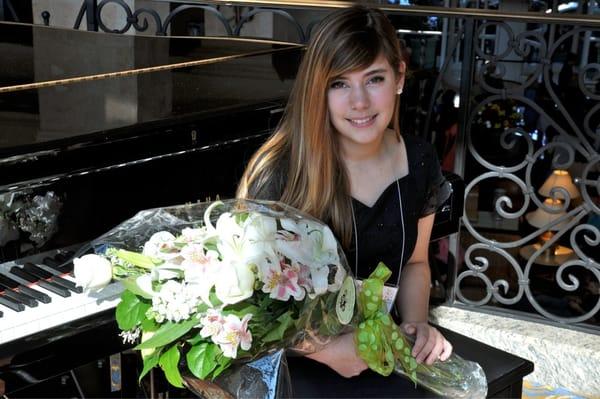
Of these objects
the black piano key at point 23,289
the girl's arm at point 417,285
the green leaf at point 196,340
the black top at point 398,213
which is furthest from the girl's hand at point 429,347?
the black piano key at point 23,289

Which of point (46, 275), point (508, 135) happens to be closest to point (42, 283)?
point (46, 275)

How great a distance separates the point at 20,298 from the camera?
2.26 m

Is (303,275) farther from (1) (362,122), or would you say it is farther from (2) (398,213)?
(2) (398,213)

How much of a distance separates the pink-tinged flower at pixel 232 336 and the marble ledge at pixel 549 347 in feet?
7.79

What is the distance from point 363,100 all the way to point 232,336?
919mm

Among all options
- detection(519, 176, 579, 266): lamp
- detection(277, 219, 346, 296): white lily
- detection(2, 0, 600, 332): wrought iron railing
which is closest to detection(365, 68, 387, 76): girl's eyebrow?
detection(277, 219, 346, 296): white lily

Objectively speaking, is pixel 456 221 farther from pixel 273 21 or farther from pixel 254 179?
pixel 273 21

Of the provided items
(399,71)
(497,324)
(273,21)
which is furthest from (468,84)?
(273,21)

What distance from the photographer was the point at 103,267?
175cm

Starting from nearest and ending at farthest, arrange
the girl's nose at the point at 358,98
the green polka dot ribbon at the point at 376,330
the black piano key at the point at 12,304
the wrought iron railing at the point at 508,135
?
the green polka dot ribbon at the point at 376,330 < the black piano key at the point at 12,304 < the girl's nose at the point at 358,98 < the wrought iron railing at the point at 508,135

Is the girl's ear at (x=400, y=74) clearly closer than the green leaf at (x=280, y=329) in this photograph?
No

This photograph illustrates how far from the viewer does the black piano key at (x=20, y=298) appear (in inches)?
88.4

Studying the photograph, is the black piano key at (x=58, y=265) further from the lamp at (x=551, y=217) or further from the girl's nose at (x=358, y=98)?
the lamp at (x=551, y=217)

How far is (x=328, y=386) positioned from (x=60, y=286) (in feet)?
2.36
